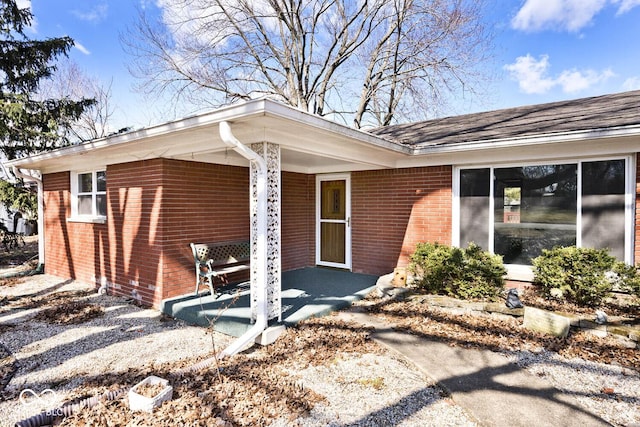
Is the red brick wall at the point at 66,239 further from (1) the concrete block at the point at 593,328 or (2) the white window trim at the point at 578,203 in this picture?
(1) the concrete block at the point at 593,328

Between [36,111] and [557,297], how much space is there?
46.0 feet

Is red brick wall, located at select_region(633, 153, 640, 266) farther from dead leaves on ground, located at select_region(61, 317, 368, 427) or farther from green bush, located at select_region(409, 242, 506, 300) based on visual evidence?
dead leaves on ground, located at select_region(61, 317, 368, 427)

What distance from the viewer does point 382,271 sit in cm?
736

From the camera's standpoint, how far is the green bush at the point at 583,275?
4.57 metres

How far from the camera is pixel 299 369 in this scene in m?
3.67

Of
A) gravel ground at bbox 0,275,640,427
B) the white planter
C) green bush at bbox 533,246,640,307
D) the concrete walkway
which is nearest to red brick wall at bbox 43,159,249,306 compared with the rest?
gravel ground at bbox 0,275,640,427

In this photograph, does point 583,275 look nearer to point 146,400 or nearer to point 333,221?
point 333,221

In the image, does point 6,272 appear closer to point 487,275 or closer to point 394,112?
point 487,275

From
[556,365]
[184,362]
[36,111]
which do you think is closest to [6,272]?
[36,111]

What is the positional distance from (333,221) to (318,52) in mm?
12745

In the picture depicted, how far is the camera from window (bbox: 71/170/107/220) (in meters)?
7.29

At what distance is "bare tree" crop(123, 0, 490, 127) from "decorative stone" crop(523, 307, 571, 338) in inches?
510

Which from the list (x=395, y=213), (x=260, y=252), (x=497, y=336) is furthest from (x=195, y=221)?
(x=497, y=336)

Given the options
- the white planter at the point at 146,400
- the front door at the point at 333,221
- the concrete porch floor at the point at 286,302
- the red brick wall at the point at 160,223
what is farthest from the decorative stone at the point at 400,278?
the white planter at the point at 146,400
